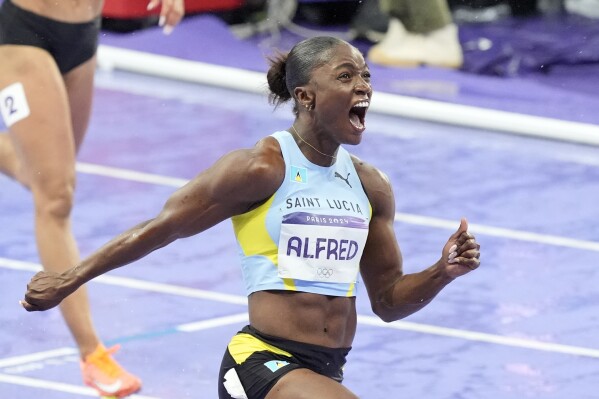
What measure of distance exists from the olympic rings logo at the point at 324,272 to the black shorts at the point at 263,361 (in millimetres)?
252

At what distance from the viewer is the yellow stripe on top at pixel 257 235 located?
16.4 feet

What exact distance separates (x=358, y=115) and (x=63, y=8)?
6.86ft

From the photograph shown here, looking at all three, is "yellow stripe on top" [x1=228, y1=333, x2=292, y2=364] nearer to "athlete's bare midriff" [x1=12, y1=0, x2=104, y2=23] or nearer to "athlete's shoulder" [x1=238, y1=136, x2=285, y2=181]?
"athlete's shoulder" [x1=238, y1=136, x2=285, y2=181]

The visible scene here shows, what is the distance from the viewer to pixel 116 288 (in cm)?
771

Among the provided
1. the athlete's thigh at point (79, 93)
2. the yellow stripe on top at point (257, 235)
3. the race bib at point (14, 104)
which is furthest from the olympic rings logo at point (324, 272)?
the athlete's thigh at point (79, 93)

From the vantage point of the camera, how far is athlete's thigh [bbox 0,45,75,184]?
625 centimetres

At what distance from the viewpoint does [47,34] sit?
6.45 meters

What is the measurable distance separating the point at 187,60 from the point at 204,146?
Result: 7.99 feet

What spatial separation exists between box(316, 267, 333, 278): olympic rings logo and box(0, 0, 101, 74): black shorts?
2.10 metres

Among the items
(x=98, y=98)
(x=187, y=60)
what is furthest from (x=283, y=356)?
(x=187, y=60)

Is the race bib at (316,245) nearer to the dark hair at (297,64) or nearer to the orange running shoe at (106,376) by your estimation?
the dark hair at (297,64)

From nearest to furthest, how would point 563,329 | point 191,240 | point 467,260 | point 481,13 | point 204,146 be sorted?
point 467,260 → point 563,329 → point 191,240 → point 204,146 → point 481,13

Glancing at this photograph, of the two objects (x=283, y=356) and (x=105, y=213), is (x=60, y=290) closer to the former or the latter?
(x=283, y=356)

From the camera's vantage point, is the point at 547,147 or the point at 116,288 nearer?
the point at 116,288
